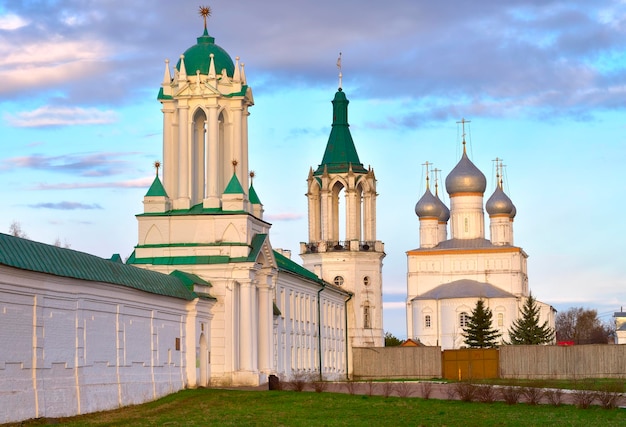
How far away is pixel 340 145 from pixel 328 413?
168 feet

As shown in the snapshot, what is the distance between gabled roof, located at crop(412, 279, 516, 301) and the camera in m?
110

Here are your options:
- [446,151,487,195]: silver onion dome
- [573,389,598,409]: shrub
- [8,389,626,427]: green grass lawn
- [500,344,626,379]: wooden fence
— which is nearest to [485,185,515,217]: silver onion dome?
[446,151,487,195]: silver onion dome

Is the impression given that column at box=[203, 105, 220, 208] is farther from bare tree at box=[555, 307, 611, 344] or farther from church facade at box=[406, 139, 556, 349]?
bare tree at box=[555, 307, 611, 344]

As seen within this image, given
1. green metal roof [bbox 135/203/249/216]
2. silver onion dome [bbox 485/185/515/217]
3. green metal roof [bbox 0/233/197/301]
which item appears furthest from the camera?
silver onion dome [bbox 485/185/515/217]

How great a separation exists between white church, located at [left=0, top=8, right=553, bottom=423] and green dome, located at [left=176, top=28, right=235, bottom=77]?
50 millimetres

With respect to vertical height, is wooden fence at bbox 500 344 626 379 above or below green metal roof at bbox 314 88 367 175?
below

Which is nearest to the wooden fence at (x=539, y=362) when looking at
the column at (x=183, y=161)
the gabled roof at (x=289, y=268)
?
the gabled roof at (x=289, y=268)

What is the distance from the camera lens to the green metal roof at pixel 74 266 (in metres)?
28.8

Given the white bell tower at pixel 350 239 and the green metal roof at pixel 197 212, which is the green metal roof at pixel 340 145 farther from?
the green metal roof at pixel 197 212

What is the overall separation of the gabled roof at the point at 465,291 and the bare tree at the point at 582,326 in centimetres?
5702

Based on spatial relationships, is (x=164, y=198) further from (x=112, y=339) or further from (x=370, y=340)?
(x=370, y=340)

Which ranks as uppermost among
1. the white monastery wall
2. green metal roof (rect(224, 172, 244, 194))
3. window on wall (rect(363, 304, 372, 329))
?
green metal roof (rect(224, 172, 244, 194))

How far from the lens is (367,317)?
3157 inches

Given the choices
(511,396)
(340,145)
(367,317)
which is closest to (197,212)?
(511,396)
